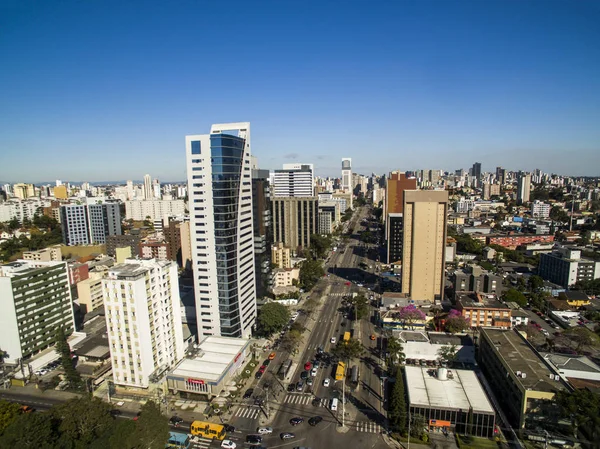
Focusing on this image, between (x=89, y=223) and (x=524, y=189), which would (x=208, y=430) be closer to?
(x=89, y=223)

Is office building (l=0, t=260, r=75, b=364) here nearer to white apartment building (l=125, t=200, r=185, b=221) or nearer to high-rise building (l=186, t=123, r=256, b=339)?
high-rise building (l=186, t=123, r=256, b=339)

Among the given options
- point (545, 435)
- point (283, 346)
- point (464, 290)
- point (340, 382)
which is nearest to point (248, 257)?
point (283, 346)

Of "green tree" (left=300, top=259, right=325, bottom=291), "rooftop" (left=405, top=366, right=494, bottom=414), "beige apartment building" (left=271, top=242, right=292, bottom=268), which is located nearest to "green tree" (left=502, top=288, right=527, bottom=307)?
"rooftop" (left=405, top=366, right=494, bottom=414)

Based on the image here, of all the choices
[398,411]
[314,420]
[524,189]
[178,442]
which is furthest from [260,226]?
[524,189]

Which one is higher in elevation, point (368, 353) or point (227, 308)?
point (227, 308)

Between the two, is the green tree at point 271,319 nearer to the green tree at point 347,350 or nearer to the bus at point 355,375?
the green tree at point 347,350

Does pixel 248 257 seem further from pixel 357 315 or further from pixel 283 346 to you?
pixel 357 315
